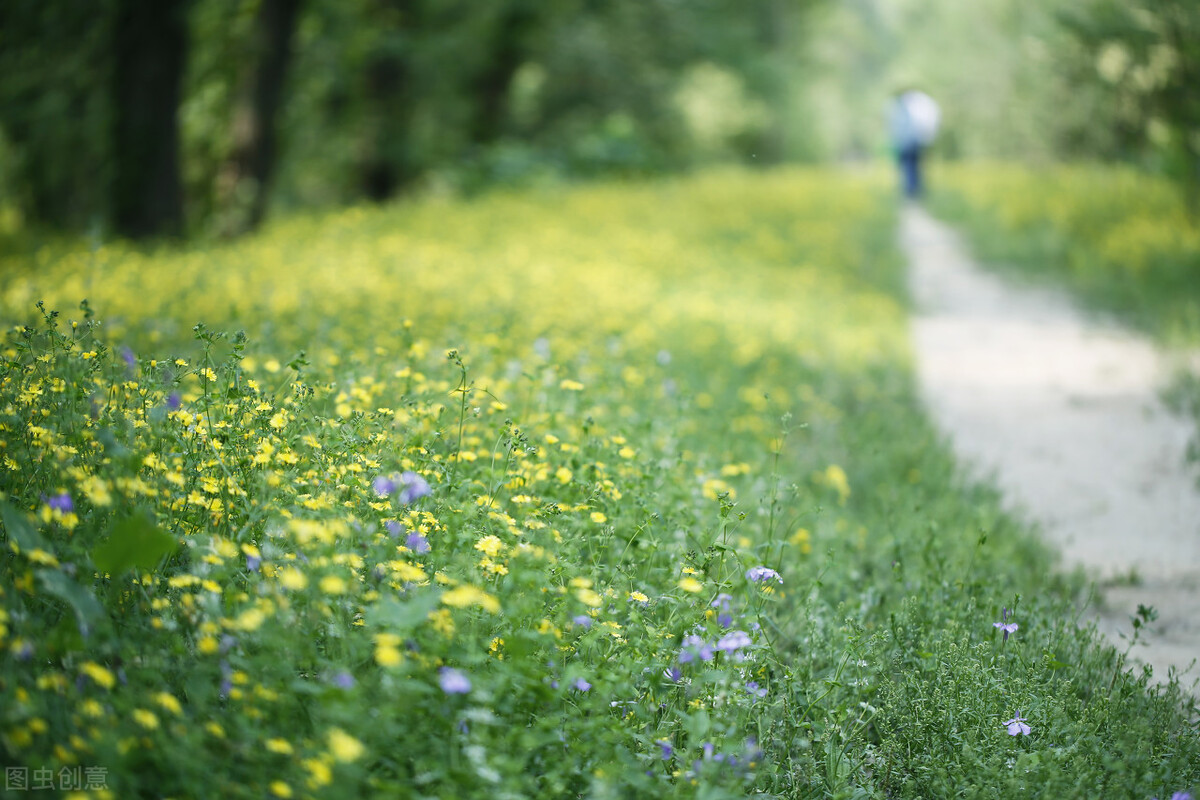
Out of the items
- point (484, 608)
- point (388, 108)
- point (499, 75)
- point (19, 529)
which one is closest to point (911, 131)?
point (499, 75)

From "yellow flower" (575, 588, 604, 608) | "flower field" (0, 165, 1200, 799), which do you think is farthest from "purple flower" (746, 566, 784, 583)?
"yellow flower" (575, 588, 604, 608)

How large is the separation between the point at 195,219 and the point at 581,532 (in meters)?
13.4

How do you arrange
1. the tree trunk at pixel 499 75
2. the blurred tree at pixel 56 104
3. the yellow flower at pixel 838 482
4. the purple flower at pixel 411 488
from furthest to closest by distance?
the tree trunk at pixel 499 75, the blurred tree at pixel 56 104, the yellow flower at pixel 838 482, the purple flower at pixel 411 488

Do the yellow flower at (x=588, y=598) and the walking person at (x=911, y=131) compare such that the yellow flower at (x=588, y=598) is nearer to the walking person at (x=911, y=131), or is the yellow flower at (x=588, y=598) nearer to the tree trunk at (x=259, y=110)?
the tree trunk at (x=259, y=110)

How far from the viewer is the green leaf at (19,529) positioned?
2262mm

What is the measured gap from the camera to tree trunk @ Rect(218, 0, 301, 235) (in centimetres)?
1245

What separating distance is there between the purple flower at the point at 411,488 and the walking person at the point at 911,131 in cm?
1789

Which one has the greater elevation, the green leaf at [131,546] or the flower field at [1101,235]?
the green leaf at [131,546]

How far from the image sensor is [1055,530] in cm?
488

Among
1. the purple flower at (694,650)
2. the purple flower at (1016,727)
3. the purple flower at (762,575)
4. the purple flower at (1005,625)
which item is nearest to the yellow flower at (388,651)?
the purple flower at (694,650)

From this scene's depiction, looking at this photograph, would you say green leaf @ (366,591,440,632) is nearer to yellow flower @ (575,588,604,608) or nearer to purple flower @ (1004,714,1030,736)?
yellow flower @ (575,588,604,608)

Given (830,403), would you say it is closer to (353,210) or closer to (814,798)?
(814,798)

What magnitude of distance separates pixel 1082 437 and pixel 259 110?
10947mm

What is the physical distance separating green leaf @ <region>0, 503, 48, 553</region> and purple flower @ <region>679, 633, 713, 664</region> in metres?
1.68
